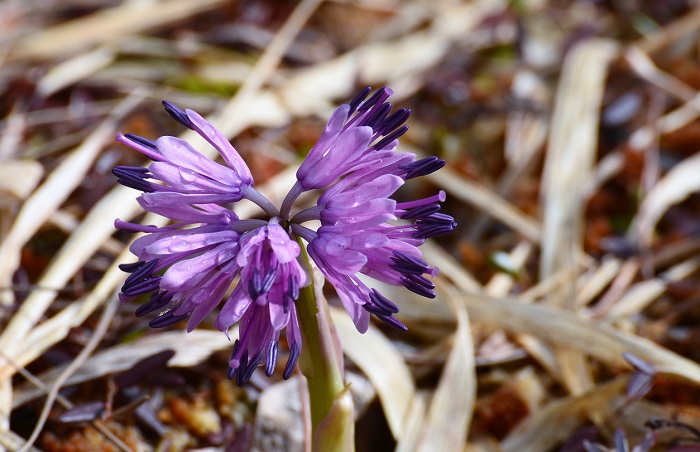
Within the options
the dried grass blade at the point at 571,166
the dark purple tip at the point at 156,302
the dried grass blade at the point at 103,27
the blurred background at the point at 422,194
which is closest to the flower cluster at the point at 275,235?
the dark purple tip at the point at 156,302

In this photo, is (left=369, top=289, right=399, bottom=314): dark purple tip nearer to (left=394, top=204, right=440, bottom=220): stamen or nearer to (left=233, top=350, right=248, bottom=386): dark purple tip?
(left=394, top=204, right=440, bottom=220): stamen

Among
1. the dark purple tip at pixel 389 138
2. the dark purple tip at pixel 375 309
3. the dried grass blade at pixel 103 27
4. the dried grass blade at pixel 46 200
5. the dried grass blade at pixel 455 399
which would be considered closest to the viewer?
the dark purple tip at pixel 375 309

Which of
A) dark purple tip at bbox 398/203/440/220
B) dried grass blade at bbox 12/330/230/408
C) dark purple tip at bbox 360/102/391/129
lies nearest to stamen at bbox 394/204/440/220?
dark purple tip at bbox 398/203/440/220

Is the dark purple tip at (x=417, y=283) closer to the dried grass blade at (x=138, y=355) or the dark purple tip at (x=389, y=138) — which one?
the dark purple tip at (x=389, y=138)

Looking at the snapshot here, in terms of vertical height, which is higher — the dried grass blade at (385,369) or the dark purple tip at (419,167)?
the dark purple tip at (419,167)

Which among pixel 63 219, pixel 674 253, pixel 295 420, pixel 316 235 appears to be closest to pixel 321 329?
pixel 316 235

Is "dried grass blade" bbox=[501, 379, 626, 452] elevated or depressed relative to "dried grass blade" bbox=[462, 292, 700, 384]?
depressed

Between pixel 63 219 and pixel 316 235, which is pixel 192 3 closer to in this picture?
pixel 63 219

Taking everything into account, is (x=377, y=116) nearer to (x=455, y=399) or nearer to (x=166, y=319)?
(x=166, y=319)
